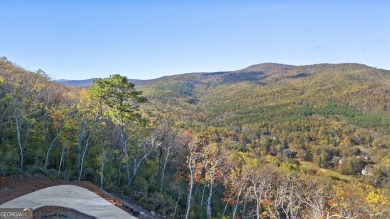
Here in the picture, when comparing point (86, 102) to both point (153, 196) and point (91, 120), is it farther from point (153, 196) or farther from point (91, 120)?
point (153, 196)

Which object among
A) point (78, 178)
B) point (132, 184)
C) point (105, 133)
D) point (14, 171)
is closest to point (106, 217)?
point (14, 171)

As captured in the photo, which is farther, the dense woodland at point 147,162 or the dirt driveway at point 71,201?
the dense woodland at point 147,162

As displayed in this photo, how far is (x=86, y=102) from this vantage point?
32281mm

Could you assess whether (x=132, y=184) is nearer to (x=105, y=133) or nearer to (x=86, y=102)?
(x=105, y=133)

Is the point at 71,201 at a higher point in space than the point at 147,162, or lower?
higher

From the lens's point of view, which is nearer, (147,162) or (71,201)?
(71,201)

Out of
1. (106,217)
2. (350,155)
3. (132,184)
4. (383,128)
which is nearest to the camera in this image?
(106,217)

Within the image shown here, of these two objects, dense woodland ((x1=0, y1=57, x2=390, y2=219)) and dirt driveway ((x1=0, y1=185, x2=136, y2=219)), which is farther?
dense woodland ((x1=0, y1=57, x2=390, y2=219))

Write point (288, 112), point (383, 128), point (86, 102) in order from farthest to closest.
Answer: point (288, 112)
point (383, 128)
point (86, 102)

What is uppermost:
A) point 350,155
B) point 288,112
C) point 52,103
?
point 52,103

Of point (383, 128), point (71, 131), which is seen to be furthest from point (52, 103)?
point (383, 128)

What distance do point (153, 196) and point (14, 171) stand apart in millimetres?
14678

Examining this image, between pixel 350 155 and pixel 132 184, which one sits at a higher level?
pixel 132 184

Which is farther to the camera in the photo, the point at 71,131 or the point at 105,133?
the point at 105,133
